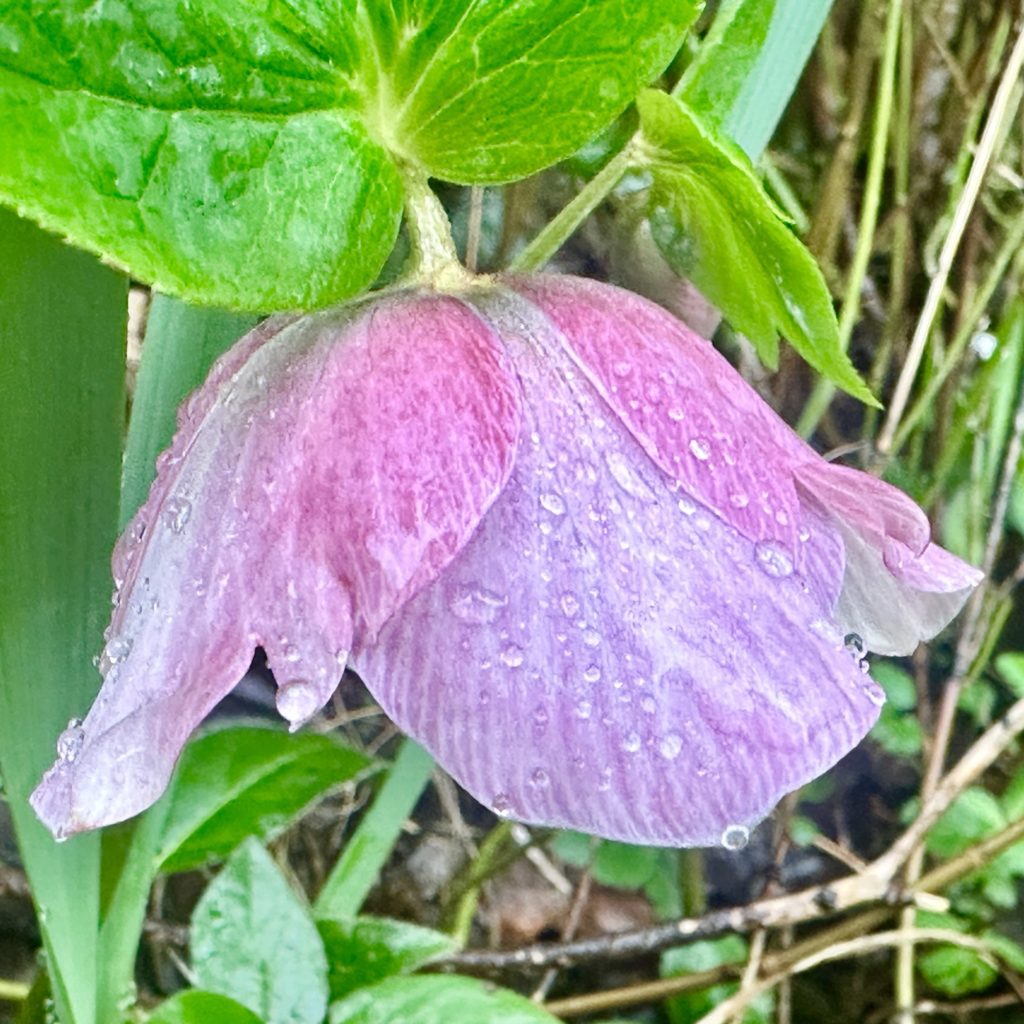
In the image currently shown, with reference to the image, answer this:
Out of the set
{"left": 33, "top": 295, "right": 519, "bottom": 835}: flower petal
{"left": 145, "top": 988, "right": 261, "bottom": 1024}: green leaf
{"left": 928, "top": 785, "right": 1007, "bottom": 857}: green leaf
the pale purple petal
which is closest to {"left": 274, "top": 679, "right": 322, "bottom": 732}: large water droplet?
{"left": 33, "top": 295, "right": 519, "bottom": 835}: flower petal

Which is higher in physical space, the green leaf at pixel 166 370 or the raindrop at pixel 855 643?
the green leaf at pixel 166 370

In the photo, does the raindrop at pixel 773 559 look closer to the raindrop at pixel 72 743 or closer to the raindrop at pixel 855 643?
the raindrop at pixel 855 643

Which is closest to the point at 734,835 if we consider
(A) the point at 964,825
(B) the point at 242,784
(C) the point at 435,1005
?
(C) the point at 435,1005

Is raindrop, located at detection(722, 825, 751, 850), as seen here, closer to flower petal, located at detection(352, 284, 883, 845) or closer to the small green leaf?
flower petal, located at detection(352, 284, 883, 845)

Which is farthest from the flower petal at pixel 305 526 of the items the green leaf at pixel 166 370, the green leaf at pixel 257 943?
the green leaf at pixel 257 943

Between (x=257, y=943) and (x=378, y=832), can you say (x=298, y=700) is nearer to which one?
(x=257, y=943)
